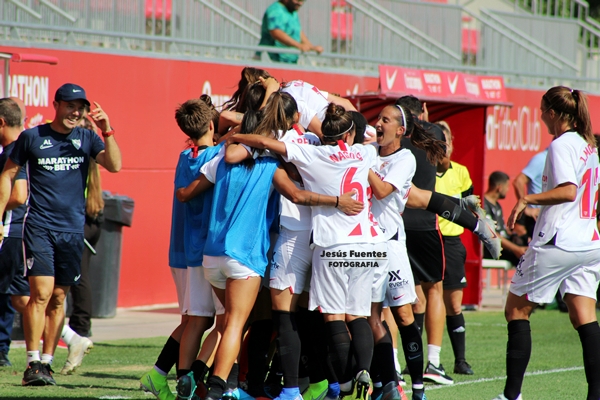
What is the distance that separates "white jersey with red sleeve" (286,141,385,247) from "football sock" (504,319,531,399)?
46.6 inches

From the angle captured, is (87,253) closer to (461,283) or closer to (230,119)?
(230,119)

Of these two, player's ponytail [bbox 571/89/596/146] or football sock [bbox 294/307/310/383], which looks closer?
player's ponytail [bbox 571/89/596/146]

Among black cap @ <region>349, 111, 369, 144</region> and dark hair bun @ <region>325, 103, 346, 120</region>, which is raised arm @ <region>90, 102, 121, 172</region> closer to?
dark hair bun @ <region>325, 103, 346, 120</region>

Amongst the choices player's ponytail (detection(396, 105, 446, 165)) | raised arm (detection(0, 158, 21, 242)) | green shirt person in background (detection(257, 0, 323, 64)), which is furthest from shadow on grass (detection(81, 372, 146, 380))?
green shirt person in background (detection(257, 0, 323, 64))

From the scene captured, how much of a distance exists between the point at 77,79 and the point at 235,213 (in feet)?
20.4

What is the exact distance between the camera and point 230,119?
6.81m

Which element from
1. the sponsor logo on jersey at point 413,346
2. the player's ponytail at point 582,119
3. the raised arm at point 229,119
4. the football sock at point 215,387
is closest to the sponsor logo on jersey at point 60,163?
the raised arm at point 229,119

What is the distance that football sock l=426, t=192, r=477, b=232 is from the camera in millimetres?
6711

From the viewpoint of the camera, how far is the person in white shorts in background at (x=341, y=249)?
19.9ft

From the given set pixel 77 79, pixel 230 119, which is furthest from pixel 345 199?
pixel 77 79

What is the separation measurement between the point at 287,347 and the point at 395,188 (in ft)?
4.21

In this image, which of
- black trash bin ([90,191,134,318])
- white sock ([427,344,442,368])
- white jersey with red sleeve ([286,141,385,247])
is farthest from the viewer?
black trash bin ([90,191,134,318])

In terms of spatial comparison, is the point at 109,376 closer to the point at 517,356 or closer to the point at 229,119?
the point at 229,119

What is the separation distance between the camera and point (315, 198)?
6.02 meters
